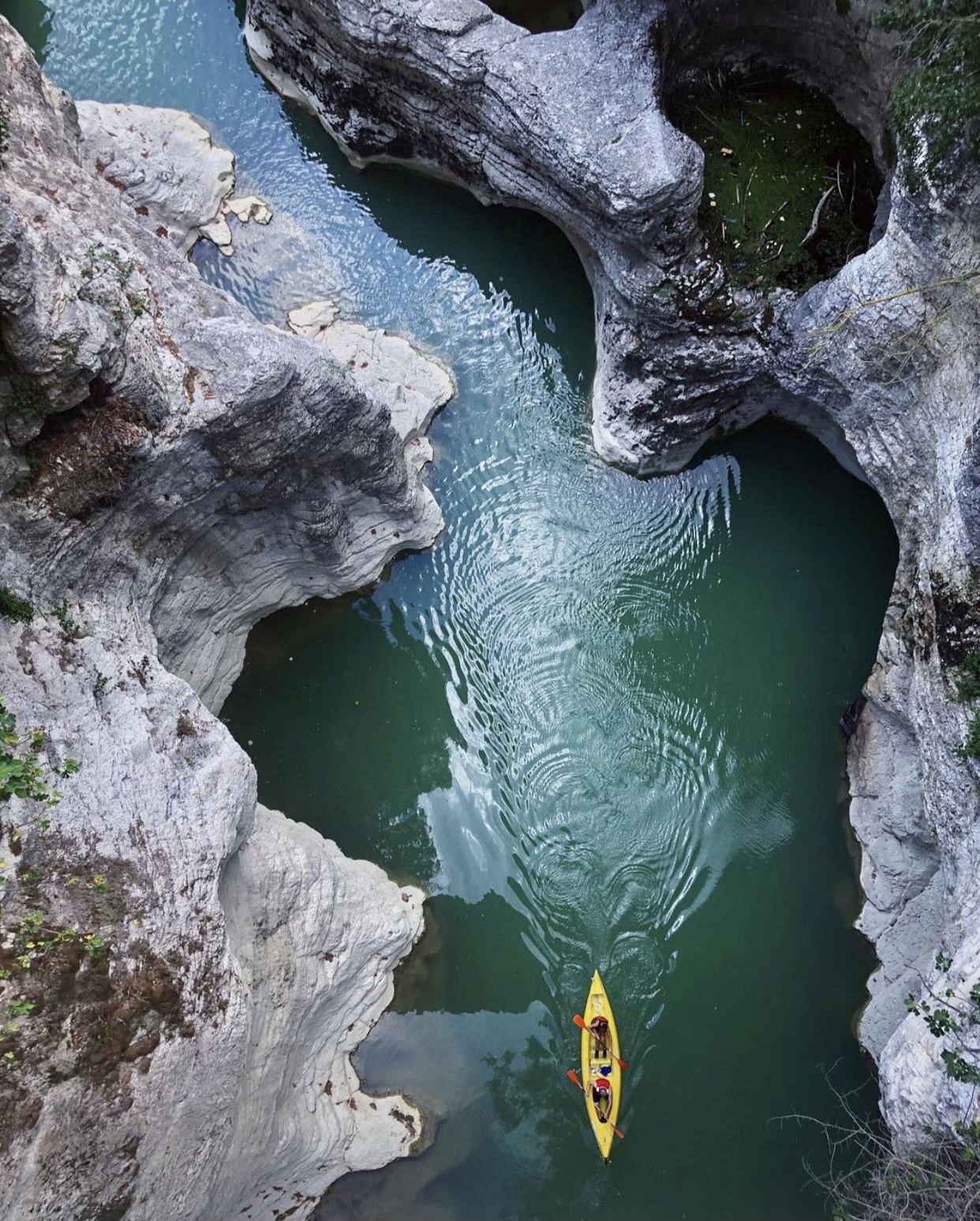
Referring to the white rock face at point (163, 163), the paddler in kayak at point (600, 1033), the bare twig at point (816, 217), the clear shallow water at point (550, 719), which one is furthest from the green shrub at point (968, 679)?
the white rock face at point (163, 163)

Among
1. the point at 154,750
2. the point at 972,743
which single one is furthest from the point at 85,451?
the point at 972,743

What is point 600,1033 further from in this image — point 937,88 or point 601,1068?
point 937,88

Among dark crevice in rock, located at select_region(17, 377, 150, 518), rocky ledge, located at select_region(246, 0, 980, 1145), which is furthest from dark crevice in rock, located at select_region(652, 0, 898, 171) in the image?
dark crevice in rock, located at select_region(17, 377, 150, 518)

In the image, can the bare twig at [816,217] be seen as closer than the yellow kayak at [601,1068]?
No

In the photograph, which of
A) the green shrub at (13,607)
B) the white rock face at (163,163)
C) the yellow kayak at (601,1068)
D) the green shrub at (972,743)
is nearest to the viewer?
the green shrub at (13,607)

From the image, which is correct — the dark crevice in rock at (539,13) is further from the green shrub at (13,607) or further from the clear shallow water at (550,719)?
the green shrub at (13,607)
